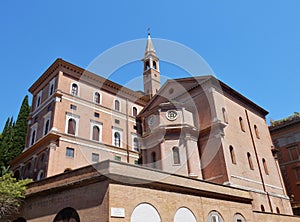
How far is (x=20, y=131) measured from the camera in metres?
34.9

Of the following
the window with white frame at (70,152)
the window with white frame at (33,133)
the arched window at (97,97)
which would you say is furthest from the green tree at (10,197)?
the arched window at (97,97)

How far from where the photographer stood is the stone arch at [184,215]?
47.9 feet

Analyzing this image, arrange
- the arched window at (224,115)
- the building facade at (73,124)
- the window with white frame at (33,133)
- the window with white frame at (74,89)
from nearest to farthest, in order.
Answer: the arched window at (224,115) → the building facade at (73,124) → the window with white frame at (33,133) → the window with white frame at (74,89)

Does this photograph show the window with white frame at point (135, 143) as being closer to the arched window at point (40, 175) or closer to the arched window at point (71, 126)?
the arched window at point (71, 126)

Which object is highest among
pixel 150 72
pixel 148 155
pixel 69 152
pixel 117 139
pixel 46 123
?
pixel 150 72

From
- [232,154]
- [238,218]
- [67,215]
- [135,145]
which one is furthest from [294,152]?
[67,215]

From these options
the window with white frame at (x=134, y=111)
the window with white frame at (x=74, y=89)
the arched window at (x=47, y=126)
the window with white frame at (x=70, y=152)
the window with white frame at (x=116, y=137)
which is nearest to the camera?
the window with white frame at (x=70, y=152)

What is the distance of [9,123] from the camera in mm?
37781

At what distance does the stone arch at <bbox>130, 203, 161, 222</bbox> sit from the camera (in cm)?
1298

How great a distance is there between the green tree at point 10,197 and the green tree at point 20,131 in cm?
1785

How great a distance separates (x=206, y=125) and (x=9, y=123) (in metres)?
27.7

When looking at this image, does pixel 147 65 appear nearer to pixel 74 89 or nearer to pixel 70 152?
pixel 74 89

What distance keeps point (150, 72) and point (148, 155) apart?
2944 centimetres

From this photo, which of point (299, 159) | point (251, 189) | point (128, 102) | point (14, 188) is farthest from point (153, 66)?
point (14, 188)
